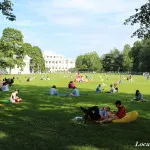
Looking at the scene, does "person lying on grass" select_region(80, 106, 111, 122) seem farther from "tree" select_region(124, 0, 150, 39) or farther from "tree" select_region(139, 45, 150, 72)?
"tree" select_region(139, 45, 150, 72)

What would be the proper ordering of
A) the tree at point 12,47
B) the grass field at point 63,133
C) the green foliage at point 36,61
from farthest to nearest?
the green foliage at point 36,61 → the tree at point 12,47 → the grass field at point 63,133

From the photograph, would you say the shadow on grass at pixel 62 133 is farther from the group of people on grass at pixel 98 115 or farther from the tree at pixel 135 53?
the tree at pixel 135 53

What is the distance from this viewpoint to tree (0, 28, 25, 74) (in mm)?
91825

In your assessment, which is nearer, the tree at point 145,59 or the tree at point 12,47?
the tree at point 12,47

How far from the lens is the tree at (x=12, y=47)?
301ft

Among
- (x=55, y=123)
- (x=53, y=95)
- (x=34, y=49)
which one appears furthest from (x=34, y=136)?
(x=34, y=49)

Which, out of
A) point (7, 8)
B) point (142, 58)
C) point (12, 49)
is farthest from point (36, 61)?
point (7, 8)

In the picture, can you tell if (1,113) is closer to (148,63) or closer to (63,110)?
(63,110)

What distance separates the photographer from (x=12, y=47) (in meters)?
95.5

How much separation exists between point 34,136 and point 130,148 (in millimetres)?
3293

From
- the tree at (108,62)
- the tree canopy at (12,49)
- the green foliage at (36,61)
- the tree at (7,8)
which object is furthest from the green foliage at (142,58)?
the tree at (7,8)

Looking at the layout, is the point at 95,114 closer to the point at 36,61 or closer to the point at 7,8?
the point at 7,8

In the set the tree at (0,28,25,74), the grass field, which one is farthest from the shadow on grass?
the tree at (0,28,25,74)

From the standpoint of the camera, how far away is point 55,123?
14219mm
